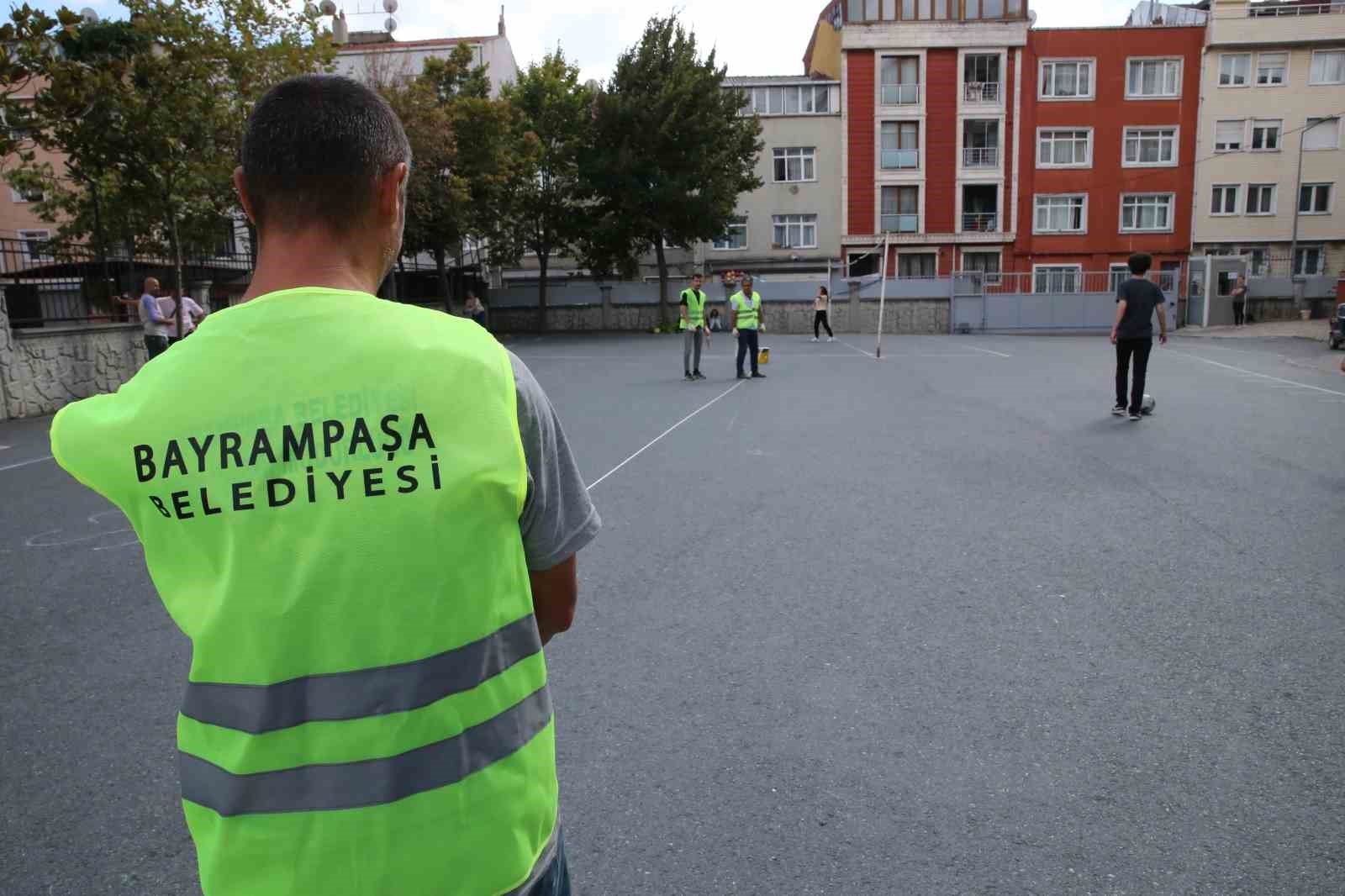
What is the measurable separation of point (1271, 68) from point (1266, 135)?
2.89 m

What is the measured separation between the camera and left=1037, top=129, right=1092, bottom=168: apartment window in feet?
150

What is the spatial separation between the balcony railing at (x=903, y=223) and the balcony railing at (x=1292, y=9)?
16730 mm

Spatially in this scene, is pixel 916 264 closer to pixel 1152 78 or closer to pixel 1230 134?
pixel 1152 78

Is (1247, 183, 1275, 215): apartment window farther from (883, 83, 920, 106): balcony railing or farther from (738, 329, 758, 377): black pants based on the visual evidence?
(738, 329, 758, 377): black pants

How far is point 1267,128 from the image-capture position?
45000 mm

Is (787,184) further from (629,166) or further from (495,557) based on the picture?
(495,557)

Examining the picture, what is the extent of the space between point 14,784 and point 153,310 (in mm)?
15313

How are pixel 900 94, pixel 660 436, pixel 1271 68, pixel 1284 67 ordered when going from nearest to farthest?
pixel 660 436 → pixel 1284 67 → pixel 1271 68 → pixel 900 94

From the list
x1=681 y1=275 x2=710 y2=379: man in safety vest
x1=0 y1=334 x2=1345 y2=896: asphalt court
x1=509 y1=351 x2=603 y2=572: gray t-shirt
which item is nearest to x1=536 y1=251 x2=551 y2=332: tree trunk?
x1=681 y1=275 x2=710 y2=379: man in safety vest

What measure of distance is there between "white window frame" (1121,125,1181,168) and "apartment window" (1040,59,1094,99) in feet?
8.03

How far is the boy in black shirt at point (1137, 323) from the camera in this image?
37.5 ft

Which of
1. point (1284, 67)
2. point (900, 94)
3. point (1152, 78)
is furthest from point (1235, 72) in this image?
point (900, 94)

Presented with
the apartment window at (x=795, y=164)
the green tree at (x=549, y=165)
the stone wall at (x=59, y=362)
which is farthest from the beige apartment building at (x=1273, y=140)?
the stone wall at (x=59, y=362)

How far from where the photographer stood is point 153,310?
16875mm
